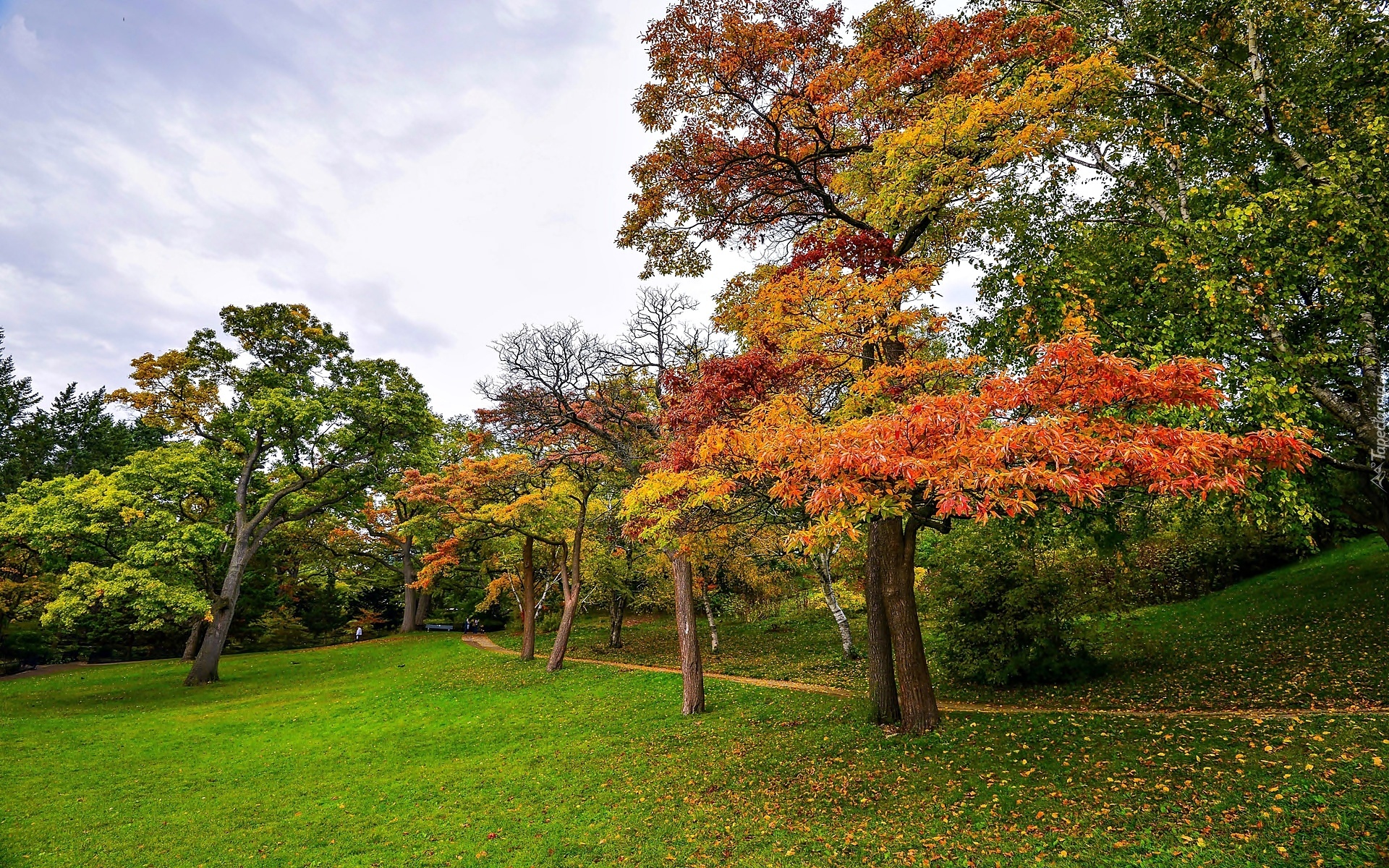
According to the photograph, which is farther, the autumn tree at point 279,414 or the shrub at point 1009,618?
the autumn tree at point 279,414

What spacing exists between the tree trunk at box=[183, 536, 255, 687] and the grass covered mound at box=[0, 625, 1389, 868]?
5.66 m

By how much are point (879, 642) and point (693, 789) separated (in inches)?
158

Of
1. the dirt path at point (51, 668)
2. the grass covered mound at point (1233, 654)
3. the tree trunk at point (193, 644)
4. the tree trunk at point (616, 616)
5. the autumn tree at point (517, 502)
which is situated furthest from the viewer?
the tree trunk at point (193, 644)

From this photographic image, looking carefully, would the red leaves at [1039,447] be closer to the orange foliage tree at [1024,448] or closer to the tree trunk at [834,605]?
the orange foliage tree at [1024,448]

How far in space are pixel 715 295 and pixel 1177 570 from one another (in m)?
19.3

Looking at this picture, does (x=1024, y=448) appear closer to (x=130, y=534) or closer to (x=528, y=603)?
(x=528, y=603)

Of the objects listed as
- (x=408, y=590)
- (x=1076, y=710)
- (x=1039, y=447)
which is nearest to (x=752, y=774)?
(x=1076, y=710)

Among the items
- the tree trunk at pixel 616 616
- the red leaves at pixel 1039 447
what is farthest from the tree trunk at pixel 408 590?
the red leaves at pixel 1039 447

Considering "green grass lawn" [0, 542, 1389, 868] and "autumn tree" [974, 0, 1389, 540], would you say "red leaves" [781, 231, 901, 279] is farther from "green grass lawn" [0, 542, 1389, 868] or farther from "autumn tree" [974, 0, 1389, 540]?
"green grass lawn" [0, 542, 1389, 868]

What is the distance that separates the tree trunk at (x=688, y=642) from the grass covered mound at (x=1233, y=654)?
412 centimetres

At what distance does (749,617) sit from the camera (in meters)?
25.6

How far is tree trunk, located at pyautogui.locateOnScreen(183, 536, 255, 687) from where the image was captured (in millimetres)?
20500

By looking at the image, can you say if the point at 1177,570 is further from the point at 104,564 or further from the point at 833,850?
the point at 104,564

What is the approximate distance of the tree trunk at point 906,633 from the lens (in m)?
8.98
